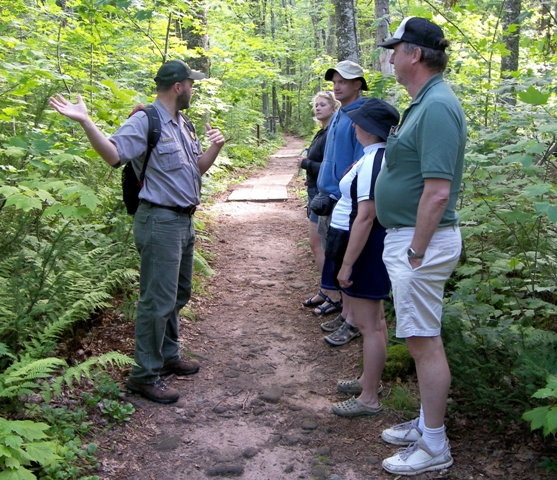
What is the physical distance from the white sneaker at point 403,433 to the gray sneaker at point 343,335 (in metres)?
1.58

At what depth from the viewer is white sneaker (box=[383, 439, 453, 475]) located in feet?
9.81

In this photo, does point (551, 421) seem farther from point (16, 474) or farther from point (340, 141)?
point (340, 141)

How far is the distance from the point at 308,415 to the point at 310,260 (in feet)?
13.4

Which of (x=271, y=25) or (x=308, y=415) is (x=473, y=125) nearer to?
(x=308, y=415)

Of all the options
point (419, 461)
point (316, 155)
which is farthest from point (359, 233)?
point (316, 155)

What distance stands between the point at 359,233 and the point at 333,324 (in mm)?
2157

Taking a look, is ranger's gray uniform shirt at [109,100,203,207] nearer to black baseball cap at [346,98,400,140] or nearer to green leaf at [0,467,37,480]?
black baseball cap at [346,98,400,140]

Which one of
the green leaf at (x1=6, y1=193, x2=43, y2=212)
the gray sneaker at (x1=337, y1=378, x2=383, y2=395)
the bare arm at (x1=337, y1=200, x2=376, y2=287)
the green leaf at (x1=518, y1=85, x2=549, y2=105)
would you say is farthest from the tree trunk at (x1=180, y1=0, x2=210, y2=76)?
the green leaf at (x1=518, y1=85, x2=549, y2=105)

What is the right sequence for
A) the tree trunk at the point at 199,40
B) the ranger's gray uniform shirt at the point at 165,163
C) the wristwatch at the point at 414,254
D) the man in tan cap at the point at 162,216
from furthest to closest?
the tree trunk at the point at 199,40, the man in tan cap at the point at 162,216, the ranger's gray uniform shirt at the point at 165,163, the wristwatch at the point at 414,254

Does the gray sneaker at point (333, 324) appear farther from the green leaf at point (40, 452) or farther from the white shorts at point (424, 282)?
the green leaf at point (40, 452)

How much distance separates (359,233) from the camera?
3.46 metres

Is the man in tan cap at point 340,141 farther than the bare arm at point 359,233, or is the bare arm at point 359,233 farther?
the man in tan cap at point 340,141

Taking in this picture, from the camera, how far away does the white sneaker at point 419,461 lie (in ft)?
9.81

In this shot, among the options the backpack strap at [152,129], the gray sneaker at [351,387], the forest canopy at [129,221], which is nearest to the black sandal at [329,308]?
the forest canopy at [129,221]
